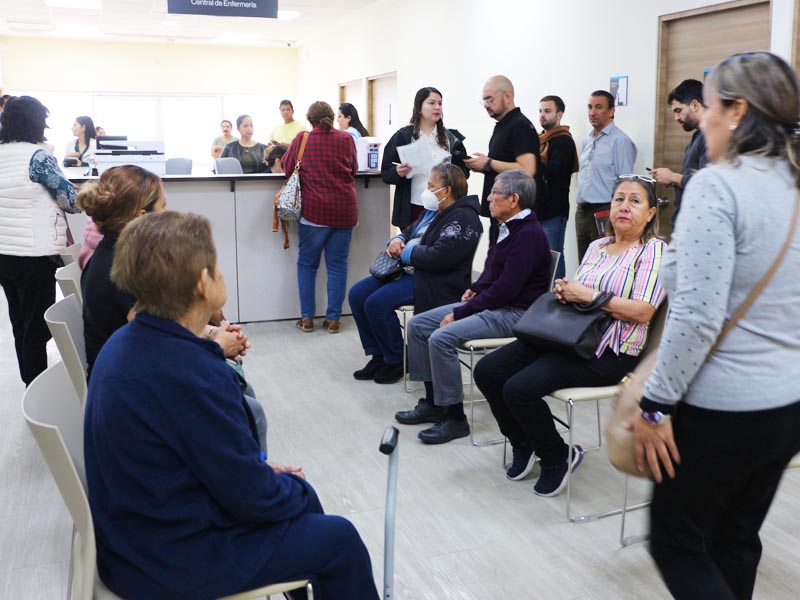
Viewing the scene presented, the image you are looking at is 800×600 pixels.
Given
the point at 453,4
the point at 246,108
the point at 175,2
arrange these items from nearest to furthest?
the point at 175,2
the point at 453,4
the point at 246,108

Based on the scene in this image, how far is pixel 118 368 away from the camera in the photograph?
54.6 inches

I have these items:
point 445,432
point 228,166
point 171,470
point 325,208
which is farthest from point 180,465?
point 228,166

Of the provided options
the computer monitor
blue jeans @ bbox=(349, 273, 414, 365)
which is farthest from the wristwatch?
the computer monitor

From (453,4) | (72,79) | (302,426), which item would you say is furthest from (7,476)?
(72,79)

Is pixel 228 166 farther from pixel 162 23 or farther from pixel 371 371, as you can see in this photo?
pixel 162 23

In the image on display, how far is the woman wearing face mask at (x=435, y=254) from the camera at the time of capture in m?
3.67

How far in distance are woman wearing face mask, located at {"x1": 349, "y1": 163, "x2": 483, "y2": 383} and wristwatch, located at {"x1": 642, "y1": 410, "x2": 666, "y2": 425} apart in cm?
219

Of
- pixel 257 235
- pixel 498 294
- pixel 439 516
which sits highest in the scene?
pixel 257 235

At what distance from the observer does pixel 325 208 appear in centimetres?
526

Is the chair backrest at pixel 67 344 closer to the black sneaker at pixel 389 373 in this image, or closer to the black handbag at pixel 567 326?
the black handbag at pixel 567 326

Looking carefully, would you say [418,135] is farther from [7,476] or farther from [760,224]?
[760,224]

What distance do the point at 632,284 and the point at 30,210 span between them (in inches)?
102

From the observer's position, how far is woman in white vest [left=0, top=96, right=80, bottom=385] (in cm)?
350

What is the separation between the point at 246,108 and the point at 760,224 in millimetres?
13949
